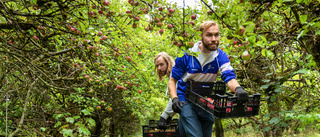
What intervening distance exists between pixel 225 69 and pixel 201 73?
274mm

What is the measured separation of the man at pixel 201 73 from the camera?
2383mm

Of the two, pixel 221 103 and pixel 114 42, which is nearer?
pixel 221 103

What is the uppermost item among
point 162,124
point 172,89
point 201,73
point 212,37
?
point 212,37

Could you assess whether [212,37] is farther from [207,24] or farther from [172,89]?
[172,89]

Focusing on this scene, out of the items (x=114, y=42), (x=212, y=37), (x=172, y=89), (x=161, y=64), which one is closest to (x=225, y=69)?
(x=212, y=37)

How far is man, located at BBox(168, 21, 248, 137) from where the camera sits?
2.38 meters

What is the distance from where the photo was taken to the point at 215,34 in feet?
7.80

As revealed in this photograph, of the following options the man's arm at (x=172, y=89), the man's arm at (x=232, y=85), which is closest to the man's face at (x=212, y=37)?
the man's arm at (x=232, y=85)

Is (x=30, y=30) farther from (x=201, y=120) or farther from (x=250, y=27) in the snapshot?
(x=250, y=27)

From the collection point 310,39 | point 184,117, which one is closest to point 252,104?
point 184,117

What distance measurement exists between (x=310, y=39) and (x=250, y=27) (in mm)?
2203

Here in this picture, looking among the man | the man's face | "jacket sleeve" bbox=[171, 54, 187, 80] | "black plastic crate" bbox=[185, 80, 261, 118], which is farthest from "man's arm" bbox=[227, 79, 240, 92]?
"jacket sleeve" bbox=[171, 54, 187, 80]

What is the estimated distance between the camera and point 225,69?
98.8 inches

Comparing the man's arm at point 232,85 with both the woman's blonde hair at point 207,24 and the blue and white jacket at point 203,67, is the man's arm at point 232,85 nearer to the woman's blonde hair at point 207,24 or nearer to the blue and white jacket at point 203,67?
the blue and white jacket at point 203,67
